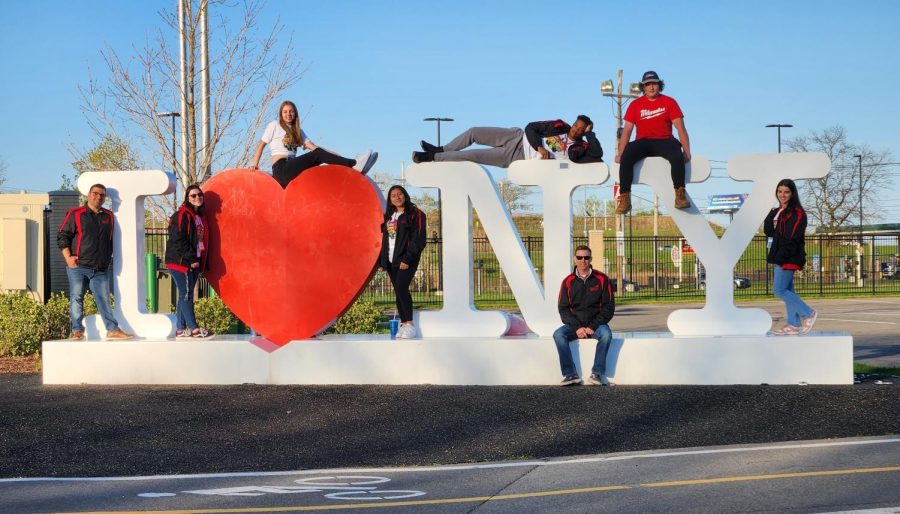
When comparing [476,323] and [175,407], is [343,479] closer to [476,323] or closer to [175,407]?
[175,407]

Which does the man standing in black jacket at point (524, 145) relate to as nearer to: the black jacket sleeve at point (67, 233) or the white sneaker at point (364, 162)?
the white sneaker at point (364, 162)

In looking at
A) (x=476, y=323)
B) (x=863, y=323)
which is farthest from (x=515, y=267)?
(x=863, y=323)

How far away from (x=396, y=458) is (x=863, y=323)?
17520 mm

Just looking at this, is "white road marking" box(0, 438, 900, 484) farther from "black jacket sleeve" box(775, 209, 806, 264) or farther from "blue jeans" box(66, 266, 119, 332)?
"blue jeans" box(66, 266, 119, 332)

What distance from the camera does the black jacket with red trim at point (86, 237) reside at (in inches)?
447

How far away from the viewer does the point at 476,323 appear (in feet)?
37.0

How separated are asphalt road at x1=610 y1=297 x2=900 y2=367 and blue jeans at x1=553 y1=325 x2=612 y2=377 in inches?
195

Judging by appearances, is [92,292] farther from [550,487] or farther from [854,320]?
[854,320]

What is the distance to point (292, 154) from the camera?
11.6 meters

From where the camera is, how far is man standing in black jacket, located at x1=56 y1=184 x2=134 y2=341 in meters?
11.3

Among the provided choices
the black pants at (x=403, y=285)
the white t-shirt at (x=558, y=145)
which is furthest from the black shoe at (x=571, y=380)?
the white t-shirt at (x=558, y=145)

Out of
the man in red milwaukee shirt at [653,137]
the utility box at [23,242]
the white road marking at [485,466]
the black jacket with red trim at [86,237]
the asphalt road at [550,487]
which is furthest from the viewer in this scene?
the utility box at [23,242]

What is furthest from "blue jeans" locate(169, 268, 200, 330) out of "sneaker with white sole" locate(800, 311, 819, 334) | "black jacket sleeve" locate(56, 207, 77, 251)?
"sneaker with white sole" locate(800, 311, 819, 334)

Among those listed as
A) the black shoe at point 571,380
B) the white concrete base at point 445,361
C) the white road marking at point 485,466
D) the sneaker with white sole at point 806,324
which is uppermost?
the sneaker with white sole at point 806,324
